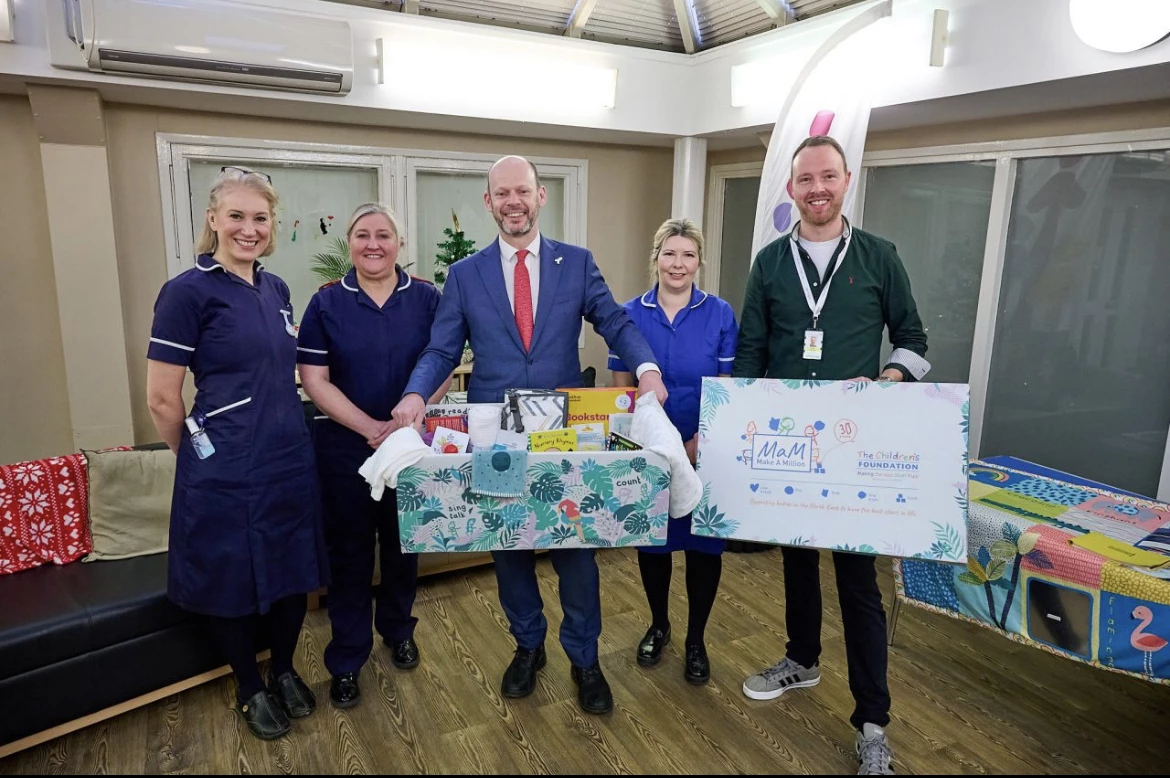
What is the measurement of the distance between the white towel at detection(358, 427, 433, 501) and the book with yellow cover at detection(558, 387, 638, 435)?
0.44 m

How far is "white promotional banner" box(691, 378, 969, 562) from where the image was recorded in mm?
1899

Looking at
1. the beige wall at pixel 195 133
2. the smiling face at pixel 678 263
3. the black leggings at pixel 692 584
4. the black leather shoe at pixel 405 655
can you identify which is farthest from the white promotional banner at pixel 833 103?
the black leather shoe at pixel 405 655

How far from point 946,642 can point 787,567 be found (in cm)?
99

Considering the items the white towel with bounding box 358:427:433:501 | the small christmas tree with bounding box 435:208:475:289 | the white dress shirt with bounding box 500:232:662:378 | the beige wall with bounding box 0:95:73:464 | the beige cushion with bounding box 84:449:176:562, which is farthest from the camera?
the small christmas tree with bounding box 435:208:475:289

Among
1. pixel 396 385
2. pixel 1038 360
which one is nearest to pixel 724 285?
pixel 1038 360

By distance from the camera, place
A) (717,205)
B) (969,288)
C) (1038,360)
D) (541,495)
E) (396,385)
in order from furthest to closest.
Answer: (717,205) < (969,288) < (1038,360) < (396,385) < (541,495)

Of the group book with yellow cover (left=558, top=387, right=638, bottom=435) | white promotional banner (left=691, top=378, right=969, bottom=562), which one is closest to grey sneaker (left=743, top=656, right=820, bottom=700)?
white promotional banner (left=691, top=378, right=969, bottom=562)

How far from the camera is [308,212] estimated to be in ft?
13.6

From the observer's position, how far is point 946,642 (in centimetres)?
281

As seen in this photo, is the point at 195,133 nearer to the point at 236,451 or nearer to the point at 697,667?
the point at 236,451

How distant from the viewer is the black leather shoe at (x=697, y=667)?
248 cm

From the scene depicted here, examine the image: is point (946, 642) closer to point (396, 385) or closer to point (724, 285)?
point (396, 385)

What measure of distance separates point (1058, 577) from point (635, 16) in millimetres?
3329

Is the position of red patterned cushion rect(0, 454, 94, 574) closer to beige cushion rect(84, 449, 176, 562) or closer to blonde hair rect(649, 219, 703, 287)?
beige cushion rect(84, 449, 176, 562)
